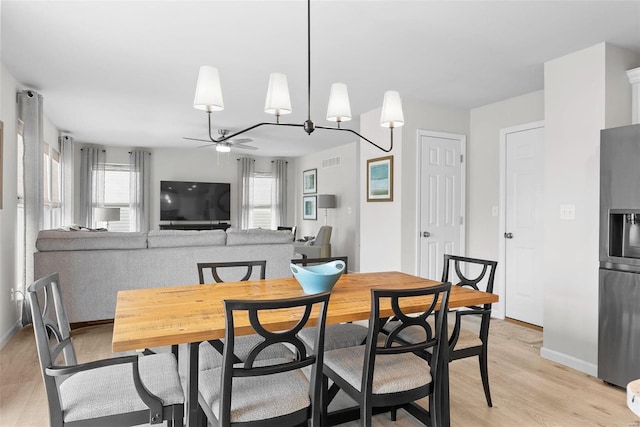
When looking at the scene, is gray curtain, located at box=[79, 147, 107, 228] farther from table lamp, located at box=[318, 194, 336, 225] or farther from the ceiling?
table lamp, located at box=[318, 194, 336, 225]

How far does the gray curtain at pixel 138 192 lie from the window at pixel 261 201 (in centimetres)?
222

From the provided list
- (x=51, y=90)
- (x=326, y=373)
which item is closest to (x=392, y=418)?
(x=326, y=373)

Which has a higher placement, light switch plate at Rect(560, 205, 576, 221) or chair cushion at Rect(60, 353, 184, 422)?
light switch plate at Rect(560, 205, 576, 221)

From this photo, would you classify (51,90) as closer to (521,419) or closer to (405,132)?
(405,132)

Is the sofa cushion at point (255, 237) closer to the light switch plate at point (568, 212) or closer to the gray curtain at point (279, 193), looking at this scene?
the light switch plate at point (568, 212)

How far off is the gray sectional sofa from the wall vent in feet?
12.5

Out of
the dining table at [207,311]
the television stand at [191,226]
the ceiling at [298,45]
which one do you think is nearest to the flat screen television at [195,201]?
the television stand at [191,226]

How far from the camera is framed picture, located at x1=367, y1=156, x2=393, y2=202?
4480 millimetres

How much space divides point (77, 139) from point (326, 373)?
7169 mm

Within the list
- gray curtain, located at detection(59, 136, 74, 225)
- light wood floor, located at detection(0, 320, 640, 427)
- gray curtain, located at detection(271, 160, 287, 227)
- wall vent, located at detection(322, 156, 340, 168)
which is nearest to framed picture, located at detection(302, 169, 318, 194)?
wall vent, located at detection(322, 156, 340, 168)

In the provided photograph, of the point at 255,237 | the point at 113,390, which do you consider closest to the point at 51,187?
the point at 255,237

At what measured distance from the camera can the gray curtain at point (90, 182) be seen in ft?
24.7

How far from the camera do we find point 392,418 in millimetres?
2258

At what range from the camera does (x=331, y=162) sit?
8.06 meters
